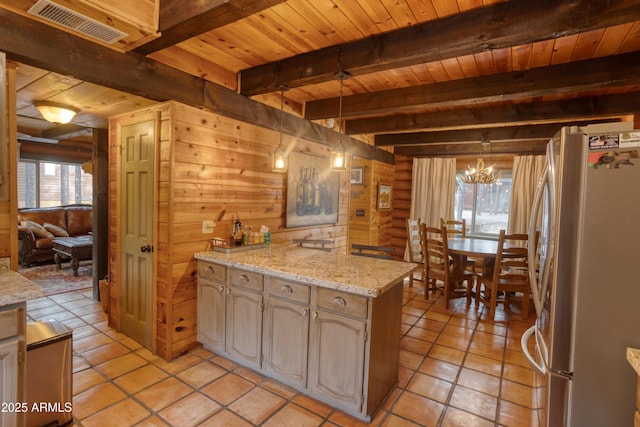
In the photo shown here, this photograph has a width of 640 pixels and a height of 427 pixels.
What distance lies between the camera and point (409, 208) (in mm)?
6691

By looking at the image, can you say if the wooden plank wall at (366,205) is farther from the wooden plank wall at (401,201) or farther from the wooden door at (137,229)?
the wooden door at (137,229)

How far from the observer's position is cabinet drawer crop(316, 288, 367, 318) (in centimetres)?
188

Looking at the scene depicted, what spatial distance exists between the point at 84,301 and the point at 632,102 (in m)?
6.36

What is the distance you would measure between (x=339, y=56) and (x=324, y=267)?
5.03ft

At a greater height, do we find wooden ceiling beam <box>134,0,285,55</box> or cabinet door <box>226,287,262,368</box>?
wooden ceiling beam <box>134,0,285,55</box>

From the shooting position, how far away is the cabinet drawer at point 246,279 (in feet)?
7.68

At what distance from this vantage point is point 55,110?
272 centimetres

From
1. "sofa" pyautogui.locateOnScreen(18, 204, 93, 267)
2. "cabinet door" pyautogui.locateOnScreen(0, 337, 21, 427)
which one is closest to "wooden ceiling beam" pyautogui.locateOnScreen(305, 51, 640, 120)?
"cabinet door" pyautogui.locateOnScreen(0, 337, 21, 427)

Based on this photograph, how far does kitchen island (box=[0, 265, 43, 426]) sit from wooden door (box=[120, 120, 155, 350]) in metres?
1.21

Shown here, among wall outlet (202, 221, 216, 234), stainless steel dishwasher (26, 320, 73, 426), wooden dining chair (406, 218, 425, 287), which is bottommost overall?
stainless steel dishwasher (26, 320, 73, 426)

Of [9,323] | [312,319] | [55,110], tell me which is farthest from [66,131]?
[312,319]

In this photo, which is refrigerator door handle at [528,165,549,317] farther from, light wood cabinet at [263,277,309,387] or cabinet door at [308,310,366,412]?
light wood cabinet at [263,277,309,387]

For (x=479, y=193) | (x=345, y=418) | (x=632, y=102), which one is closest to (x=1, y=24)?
(x=345, y=418)

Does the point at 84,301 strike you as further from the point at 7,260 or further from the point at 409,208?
the point at 409,208
